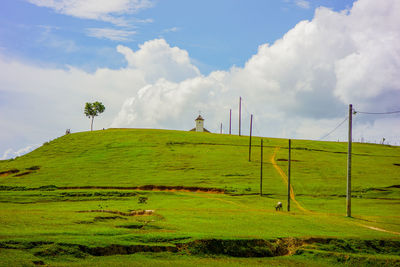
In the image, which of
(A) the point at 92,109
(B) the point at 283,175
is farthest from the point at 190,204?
(A) the point at 92,109

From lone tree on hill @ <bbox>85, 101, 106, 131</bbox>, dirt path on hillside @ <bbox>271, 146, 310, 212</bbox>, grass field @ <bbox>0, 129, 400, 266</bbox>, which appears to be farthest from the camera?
lone tree on hill @ <bbox>85, 101, 106, 131</bbox>

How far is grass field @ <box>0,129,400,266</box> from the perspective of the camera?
24656 mm

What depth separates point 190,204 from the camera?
53.1 metres

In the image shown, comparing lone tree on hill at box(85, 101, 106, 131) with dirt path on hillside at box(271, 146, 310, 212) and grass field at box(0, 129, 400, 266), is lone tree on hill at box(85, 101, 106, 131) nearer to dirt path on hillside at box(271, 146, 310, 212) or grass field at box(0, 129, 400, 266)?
grass field at box(0, 129, 400, 266)

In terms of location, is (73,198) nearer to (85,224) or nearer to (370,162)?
(85,224)

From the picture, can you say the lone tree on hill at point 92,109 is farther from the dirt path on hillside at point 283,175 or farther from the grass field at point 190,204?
the dirt path on hillside at point 283,175

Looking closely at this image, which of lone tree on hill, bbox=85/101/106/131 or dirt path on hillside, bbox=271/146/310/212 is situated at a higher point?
lone tree on hill, bbox=85/101/106/131

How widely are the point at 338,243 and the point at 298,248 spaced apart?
342 centimetres

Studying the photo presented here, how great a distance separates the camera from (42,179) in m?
76.1

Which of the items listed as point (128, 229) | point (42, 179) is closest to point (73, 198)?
point (42, 179)

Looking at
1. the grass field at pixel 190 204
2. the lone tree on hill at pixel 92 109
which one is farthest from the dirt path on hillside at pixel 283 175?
the lone tree on hill at pixel 92 109

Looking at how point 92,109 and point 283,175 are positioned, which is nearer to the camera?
point 283,175

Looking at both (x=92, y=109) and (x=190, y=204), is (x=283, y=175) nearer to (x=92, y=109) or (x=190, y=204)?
(x=190, y=204)

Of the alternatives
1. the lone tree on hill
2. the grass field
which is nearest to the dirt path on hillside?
the grass field
